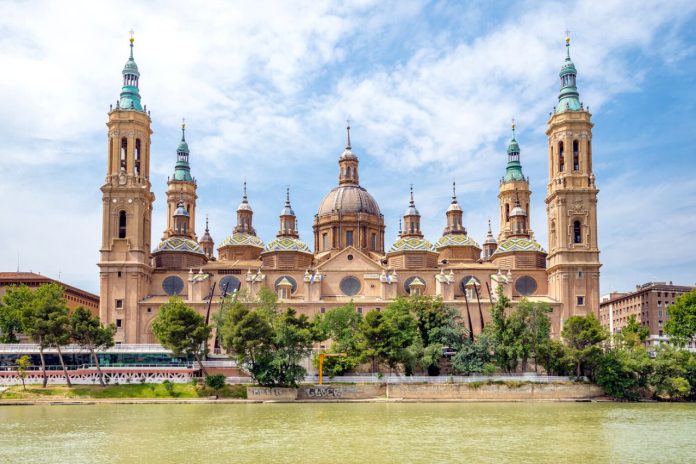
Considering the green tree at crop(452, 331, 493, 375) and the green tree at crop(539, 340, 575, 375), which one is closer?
the green tree at crop(539, 340, 575, 375)

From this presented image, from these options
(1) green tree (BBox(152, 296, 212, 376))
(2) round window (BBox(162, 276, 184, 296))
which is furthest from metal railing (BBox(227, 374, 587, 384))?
(2) round window (BBox(162, 276, 184, 296))

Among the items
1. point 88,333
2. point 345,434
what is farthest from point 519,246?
point 345,434

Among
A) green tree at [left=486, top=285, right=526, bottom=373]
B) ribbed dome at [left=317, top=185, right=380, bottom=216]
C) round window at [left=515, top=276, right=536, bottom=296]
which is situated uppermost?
ribbed dome at [left=317, top=185, right=380, bottom=216]

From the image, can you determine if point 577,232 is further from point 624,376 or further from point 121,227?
point 121,227

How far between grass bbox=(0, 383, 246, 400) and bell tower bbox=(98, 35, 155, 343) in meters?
17.3

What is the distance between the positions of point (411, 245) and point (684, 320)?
88.7 ft

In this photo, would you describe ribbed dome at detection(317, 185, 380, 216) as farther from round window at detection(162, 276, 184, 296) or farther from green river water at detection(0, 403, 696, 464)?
green river water at detection(0, 403, 696, 464)

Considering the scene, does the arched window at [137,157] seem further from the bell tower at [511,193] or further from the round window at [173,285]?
the bell tower at [511,193]

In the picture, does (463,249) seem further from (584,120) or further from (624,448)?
(624,448)

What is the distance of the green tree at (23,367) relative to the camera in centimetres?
6150

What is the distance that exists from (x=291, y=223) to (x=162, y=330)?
35.3 m

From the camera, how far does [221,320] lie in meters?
69.0

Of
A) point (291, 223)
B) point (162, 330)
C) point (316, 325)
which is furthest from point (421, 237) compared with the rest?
point (162, 330)

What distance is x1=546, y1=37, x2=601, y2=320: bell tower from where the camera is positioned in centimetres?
7975
